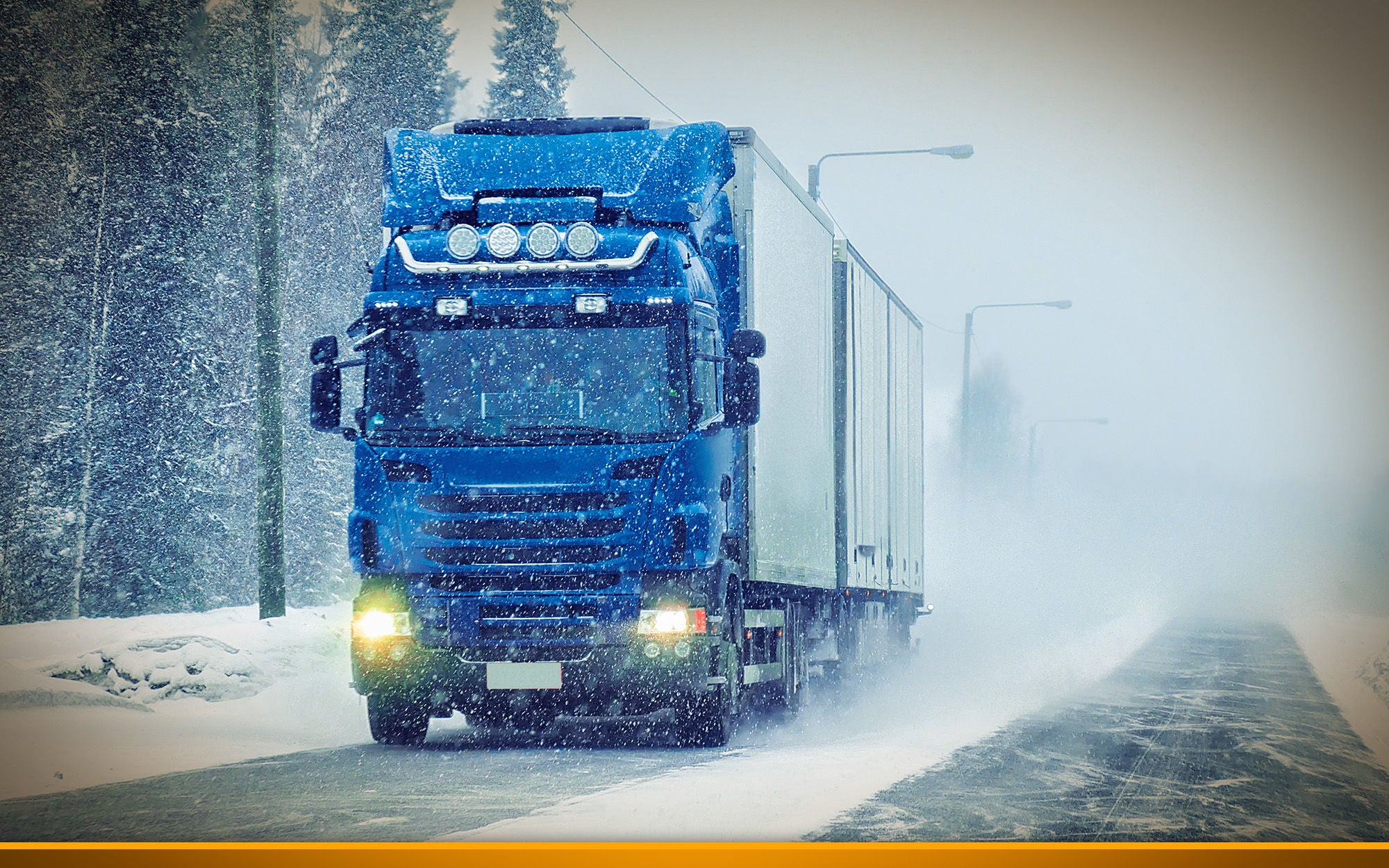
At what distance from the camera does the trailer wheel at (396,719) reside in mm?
11641

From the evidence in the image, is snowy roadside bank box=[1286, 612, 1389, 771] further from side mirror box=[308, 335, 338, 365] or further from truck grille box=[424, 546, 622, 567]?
side mirror box=[308, 335, 338, 365]

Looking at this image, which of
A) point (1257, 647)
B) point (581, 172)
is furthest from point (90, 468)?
point (581, 172)

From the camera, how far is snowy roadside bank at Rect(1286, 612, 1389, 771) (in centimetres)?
1625

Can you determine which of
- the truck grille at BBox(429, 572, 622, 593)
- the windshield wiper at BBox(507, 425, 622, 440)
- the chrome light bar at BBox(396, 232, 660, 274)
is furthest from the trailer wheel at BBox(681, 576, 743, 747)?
the chrome light bar at BBox(396, 232, 660, 274)

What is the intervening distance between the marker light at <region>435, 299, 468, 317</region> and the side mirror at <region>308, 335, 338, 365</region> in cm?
70

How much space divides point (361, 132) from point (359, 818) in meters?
34.9

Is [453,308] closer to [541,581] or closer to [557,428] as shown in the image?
[557,428]

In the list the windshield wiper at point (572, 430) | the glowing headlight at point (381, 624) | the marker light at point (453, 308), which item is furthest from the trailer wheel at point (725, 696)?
the marker light at point (453, 308)

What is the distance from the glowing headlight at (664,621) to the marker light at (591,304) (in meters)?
1.94

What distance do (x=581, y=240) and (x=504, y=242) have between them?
1.65ft

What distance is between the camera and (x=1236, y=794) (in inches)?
403

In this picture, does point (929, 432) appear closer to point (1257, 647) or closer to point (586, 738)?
point (1257, 647)

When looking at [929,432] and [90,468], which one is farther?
[929,432]

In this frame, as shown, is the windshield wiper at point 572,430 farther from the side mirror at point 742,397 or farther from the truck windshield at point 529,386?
the side mirror at point 742,397
